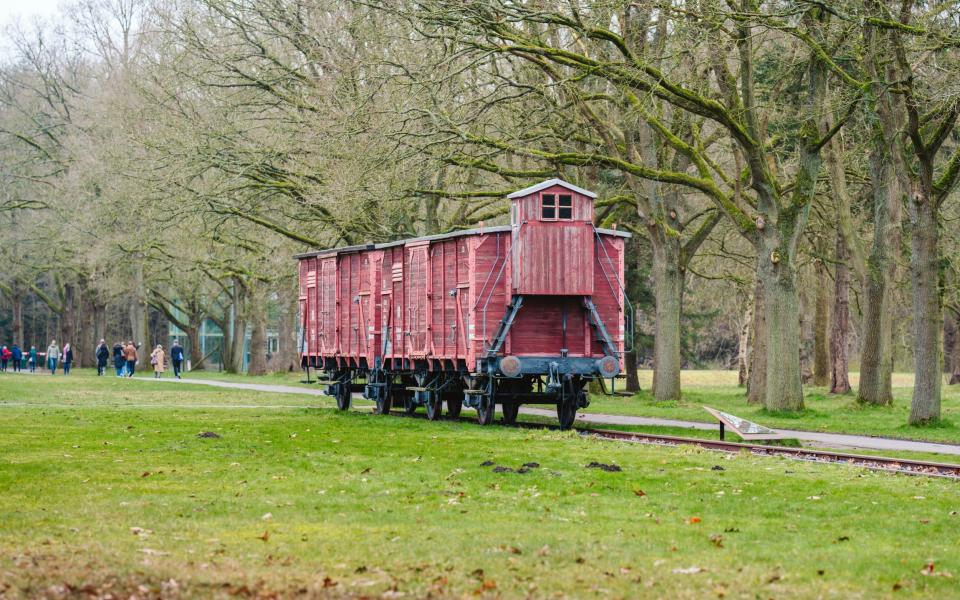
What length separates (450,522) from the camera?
12.1 m

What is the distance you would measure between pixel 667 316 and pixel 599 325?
986 cm

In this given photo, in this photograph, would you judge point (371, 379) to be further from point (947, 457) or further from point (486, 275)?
point (947, 457)

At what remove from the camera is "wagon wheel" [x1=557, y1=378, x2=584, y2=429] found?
1007 inches

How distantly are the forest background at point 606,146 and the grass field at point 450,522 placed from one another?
9182mm

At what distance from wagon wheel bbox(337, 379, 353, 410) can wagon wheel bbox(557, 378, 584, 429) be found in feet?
29.4

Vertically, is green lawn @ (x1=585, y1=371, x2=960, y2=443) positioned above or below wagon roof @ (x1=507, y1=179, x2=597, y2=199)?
below

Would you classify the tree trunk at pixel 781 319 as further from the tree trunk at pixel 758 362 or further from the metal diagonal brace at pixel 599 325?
the tree trunk at pixel 758 362

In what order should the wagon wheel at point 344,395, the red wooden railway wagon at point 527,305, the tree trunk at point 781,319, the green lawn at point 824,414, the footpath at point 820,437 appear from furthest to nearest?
the wagon wheel at point 344,395 < the tree trunk at point 781,319 < the red wooden railway wagon at point 527,305 < the green lawn at point 824,414 < the footpath at point 820,437

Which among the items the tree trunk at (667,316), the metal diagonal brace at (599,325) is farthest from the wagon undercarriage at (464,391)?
the tree trunk at (667,316)

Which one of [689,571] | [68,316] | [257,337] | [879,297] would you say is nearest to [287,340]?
[257,337]

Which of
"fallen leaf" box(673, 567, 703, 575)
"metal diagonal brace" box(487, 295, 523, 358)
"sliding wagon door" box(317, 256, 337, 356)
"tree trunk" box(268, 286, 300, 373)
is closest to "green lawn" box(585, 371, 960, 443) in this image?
"metal diagonal brace" box(487, 295, 523, 358)

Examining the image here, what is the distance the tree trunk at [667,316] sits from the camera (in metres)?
35.0

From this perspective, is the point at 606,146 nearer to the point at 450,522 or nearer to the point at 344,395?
the point at 344,395

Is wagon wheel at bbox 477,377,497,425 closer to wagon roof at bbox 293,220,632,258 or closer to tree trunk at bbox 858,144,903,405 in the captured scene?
wagon roof at bbox 293,220,632,258
